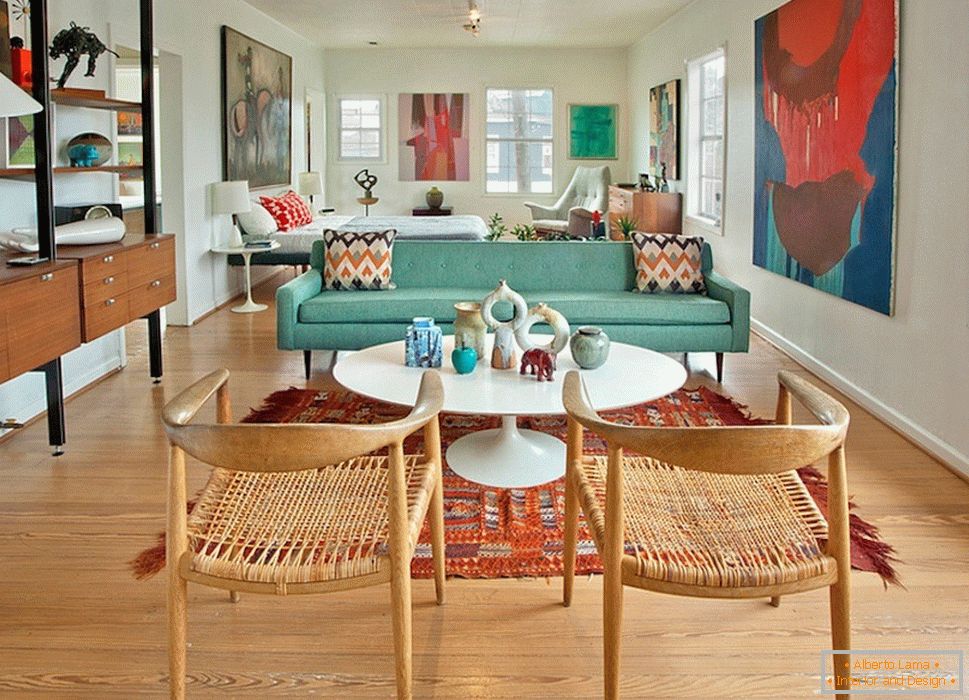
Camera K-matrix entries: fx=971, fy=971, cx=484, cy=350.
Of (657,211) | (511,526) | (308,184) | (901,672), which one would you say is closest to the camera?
(901,672)

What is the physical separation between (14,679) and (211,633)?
1.44 ft

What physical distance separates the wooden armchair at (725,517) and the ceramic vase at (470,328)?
140 centimetres

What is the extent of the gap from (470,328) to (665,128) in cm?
631

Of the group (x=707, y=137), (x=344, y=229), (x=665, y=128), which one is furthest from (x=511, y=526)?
(x=665, y=128)

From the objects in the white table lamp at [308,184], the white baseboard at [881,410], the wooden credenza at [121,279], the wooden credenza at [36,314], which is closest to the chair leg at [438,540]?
the wooden credenza at [36,314]

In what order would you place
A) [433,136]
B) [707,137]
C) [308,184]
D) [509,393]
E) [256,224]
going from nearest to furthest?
[509,393] < [256,224] < [707,137] < [308,184] < [433,136]

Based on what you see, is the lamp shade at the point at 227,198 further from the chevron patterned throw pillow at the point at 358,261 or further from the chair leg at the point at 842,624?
the chair leg at the point at 842,624

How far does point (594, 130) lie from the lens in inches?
466

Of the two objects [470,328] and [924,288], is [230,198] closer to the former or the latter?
[470,328]

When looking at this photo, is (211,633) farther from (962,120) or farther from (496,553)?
(962,120)

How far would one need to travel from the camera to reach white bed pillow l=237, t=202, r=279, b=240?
7.84 metres

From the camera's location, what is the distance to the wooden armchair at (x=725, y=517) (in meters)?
1.73

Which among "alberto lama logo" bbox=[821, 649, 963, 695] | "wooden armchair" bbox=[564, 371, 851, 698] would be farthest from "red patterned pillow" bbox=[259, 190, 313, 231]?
"alberto lama logo" bbox=[821, 649, 963, 695]

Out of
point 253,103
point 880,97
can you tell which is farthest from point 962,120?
point 253,103
